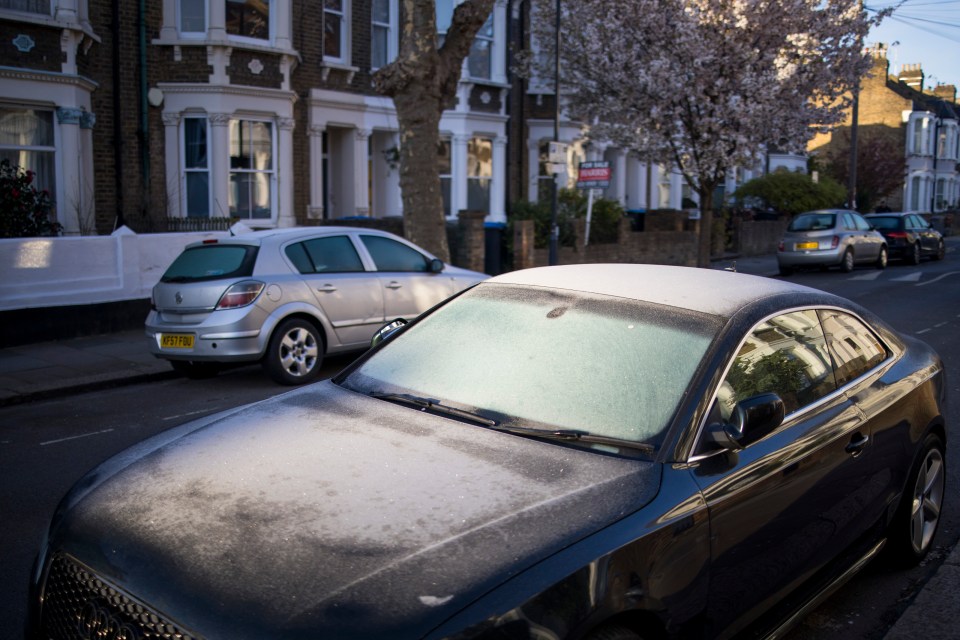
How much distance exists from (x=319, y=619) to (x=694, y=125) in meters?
21.2

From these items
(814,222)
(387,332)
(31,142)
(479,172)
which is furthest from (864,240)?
(387,332)

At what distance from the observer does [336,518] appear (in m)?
2.67

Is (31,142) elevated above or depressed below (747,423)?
above

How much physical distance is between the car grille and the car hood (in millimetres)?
35

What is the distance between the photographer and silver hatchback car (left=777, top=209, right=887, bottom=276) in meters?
23.6

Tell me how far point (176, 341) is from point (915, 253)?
79.4 feet

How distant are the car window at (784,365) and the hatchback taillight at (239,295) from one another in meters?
6.61

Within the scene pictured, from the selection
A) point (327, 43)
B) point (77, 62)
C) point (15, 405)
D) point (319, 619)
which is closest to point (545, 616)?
point (319, 619)

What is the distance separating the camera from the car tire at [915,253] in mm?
27469

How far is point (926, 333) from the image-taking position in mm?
13266

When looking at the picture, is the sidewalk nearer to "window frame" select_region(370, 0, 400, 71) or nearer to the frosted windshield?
the frosted windshield

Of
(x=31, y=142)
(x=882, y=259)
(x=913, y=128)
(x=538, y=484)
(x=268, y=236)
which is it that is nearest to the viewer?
(x=538, y=484)

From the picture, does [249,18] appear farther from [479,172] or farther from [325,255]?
[325,255]

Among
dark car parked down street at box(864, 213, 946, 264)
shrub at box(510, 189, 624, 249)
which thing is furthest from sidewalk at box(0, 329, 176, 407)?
dark car parked down street at box(864, 213, 946, 264)
